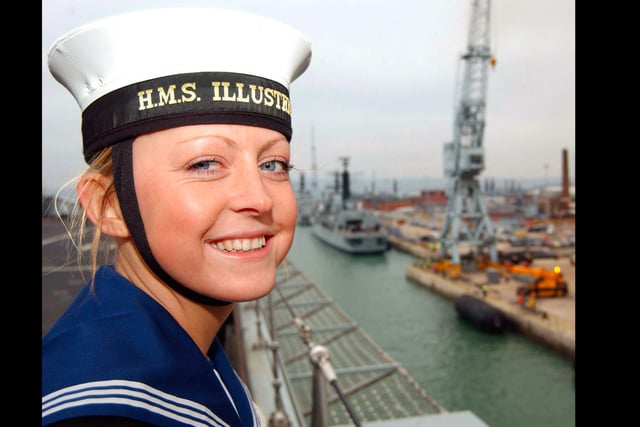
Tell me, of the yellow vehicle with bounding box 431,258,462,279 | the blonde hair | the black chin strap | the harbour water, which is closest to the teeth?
the black chin strap

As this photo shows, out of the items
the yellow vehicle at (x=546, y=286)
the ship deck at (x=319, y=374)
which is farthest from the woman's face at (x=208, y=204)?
the yellow vehicle at (x=546, y=286)

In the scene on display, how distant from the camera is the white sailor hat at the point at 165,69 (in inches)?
29.3

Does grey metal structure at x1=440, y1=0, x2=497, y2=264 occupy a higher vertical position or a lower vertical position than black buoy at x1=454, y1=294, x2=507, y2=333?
higher

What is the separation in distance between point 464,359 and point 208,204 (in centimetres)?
1420

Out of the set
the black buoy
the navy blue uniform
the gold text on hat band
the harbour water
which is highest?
the gold text on hat band

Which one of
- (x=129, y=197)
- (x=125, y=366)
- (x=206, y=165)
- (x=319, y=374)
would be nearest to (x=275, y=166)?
(x=206, y=165)

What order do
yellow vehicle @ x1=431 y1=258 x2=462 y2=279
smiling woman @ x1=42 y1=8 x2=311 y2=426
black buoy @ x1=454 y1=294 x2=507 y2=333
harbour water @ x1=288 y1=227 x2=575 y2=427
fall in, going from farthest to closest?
yellow vehicle @ x1=431 y1=258 x2=462 y2=279
black buoy @ x1=454 y1=294 x2=507 y2=333
harbour water @ x1=288 y1=227 x2=575 y2=427
smiling woman @ x1=42 y1=8 x2=311 y2=426

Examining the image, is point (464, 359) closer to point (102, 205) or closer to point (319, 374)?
point (319, 374)

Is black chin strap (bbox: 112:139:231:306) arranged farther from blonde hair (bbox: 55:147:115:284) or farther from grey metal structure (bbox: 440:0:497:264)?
grey metal structure (bbox: 440:0:497:264)

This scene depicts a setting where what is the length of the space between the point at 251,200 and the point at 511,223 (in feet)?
131

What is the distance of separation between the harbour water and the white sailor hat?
9.89m

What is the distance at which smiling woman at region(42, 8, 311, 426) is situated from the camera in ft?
2.41
